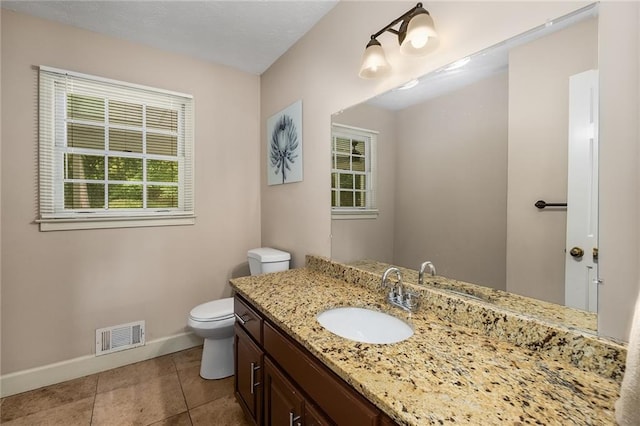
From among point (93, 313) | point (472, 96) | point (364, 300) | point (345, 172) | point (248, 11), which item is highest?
point (248, 11)

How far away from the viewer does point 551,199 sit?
2.95 ft

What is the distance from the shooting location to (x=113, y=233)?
217cm

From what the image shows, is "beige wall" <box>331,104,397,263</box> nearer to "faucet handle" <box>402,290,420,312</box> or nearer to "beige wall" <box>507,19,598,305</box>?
"faucet handle" <box>402,290,420,312</box>

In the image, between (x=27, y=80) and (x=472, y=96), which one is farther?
(x=27, y=80)

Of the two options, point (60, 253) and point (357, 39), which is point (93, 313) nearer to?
point (60, 253)

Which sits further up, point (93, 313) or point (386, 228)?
point (386, 228)

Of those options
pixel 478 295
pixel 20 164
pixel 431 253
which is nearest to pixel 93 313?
pixel 20 164

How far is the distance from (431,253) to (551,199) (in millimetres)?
504

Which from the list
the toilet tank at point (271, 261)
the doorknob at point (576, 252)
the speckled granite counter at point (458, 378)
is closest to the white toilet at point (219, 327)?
the toilet tank at point (271, 261)

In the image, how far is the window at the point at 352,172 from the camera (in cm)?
156

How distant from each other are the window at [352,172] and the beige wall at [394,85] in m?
0.10

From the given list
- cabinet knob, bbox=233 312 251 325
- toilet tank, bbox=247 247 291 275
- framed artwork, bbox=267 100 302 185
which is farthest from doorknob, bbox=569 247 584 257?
toilet tank, bbox=247 247 291 275

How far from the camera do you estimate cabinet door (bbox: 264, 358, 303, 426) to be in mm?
1015

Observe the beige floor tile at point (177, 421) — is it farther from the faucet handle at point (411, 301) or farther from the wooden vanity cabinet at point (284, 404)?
the faucet handle at point (411, 301)
